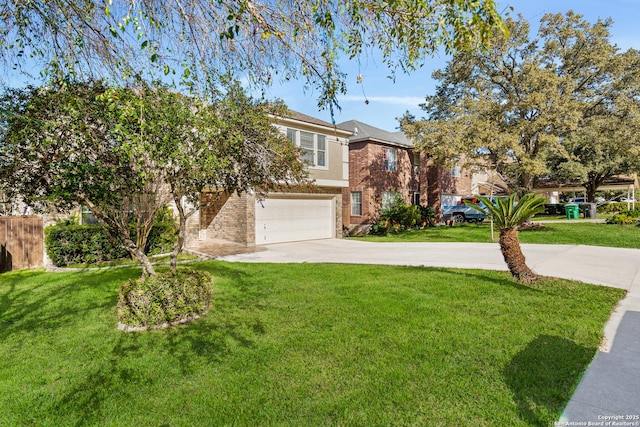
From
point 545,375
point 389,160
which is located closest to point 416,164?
point 389,160

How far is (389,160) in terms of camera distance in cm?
2195

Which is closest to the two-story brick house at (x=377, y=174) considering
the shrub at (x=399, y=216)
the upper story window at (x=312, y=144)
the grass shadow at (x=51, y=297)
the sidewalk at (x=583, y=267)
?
the shrub at (x=399, y=216)

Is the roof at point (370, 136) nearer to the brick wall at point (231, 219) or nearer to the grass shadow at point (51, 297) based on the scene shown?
the brick wall at point (231, 219)

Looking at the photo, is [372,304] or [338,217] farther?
[338,217]

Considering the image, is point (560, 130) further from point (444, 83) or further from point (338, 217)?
point (338, 217)

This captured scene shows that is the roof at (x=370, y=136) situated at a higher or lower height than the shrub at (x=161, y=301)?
higher

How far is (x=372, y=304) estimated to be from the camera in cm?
611

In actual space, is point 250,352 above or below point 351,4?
below

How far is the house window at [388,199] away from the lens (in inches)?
835

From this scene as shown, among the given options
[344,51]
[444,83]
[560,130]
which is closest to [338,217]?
[444,83]

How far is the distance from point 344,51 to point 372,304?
399cm

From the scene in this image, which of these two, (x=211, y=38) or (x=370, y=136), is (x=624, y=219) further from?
(x=211, y=38)

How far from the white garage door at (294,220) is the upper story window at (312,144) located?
199cm

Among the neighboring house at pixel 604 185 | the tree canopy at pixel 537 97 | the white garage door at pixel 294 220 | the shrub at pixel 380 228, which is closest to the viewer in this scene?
the white garage door at pixel 294 220
